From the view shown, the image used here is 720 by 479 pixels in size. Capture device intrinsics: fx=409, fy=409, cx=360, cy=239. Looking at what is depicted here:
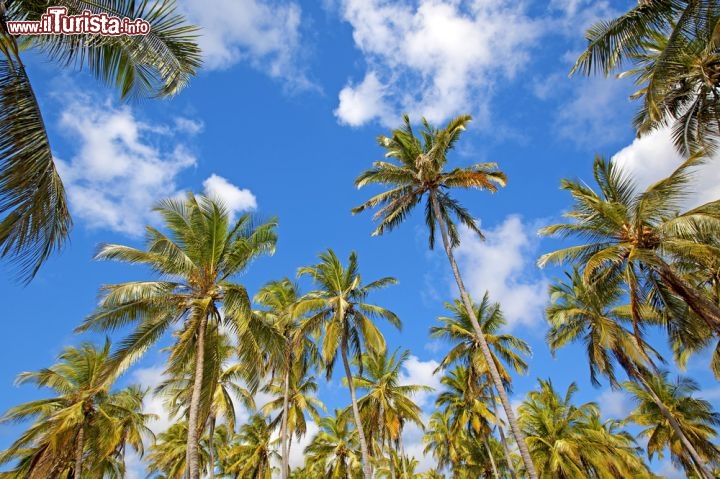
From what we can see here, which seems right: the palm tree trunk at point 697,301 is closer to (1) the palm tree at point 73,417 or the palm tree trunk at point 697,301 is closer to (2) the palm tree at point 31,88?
(2) the palm tree at point 31,88

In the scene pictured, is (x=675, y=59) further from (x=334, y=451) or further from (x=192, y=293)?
(x=334, y=451)

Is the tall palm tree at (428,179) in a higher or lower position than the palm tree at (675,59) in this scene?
higher

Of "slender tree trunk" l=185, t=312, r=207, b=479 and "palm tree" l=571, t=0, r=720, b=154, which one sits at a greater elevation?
"palm tree" l=571, t=0, r=720, b=154

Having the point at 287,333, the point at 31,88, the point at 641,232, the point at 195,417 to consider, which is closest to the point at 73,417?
the point at 195,417

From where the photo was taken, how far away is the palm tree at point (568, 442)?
23.9 meters

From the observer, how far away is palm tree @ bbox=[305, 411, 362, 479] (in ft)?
101

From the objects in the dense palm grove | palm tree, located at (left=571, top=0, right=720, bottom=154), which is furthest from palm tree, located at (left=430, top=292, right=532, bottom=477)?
palm tree, located at (left=571, top=0, right=720, bottom=154)

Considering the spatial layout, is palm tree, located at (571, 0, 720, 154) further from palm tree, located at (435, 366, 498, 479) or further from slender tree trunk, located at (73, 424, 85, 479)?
slender tree trunk, located at (73, 424, 85, 479)

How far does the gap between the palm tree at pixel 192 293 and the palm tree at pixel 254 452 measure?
20325 millimetres

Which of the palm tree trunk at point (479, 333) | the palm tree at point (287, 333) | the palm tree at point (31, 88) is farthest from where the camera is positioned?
the palm tree at point (287, 333)

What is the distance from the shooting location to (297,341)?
2105 centimetres

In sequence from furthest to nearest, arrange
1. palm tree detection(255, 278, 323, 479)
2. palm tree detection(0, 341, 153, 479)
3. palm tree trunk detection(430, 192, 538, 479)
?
palm tree detection(255, 278, 323, 479) → palm tree detection(0, 341, 153, 479) → palm tree trunk detection(430, 192, 538, 479)

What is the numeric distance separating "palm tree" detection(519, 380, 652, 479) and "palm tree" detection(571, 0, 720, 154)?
18.8 metres

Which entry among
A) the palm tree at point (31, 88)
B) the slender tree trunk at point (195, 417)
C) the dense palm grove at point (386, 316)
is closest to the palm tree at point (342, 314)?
the dense palm grove at point (386, 316)
